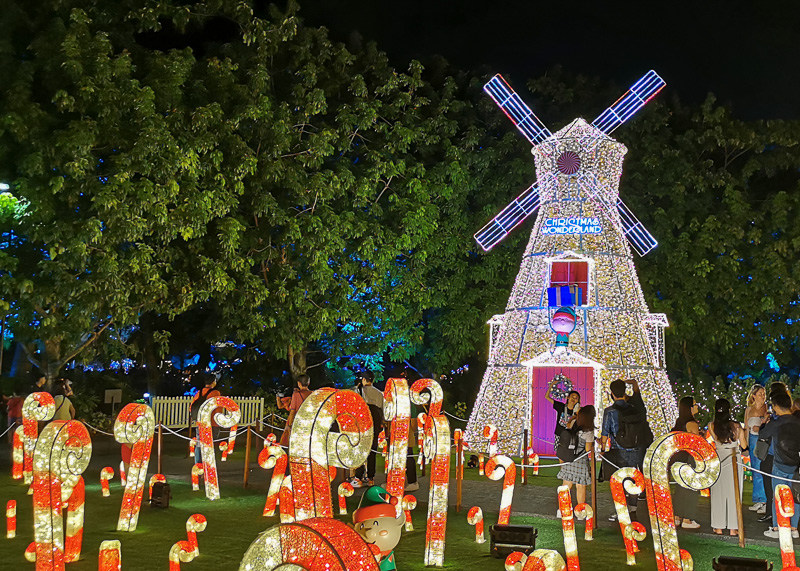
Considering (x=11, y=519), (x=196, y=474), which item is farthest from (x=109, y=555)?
(x=196, y=474)

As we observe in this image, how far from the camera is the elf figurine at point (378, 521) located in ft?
17.9

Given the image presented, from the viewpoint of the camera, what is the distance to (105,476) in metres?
8.87

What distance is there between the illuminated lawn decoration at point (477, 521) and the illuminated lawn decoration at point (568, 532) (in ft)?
3.80

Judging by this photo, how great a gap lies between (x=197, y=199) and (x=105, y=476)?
9.48 m

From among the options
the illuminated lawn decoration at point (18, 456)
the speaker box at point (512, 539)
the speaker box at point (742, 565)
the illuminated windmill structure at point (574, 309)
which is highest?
the illuminated windmill structure at point (574, 309)

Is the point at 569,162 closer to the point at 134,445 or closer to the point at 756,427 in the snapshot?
the point at 756,427

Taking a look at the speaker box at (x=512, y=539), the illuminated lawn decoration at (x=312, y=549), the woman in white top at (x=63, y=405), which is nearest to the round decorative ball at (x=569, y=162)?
the woman in white top at (x=63, y=405)

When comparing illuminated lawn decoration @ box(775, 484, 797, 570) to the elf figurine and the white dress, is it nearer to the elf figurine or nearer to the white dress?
the white dress

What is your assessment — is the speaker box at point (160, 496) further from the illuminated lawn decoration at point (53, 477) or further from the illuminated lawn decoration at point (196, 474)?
the illuminated lawn decoration at point (53, 477)

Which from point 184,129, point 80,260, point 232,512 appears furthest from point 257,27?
point 232,512

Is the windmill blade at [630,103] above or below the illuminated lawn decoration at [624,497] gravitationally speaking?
above

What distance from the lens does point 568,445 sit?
9.98 m

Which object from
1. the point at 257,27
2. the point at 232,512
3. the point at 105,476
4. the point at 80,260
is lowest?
the point at 232,512

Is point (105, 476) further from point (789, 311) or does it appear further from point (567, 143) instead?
point (789, 311)
